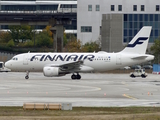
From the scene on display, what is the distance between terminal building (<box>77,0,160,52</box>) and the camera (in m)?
104

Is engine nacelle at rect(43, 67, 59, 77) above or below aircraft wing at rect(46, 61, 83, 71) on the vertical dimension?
below

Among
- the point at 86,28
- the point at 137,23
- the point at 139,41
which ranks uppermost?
the point at 137,23

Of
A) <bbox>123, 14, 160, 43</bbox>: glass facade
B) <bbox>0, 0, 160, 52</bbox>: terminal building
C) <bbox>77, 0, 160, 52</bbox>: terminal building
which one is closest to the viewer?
<bbox>0, 0, 160, 52</bbox>: terminal building

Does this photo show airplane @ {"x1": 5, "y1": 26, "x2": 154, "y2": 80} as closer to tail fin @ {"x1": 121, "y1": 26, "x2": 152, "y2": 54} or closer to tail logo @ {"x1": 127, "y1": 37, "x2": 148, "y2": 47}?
tail fin @ {"x1": 121, "y1": 26, "x2": 152, "y2": 54}

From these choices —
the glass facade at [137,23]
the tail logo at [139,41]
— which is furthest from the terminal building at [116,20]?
the tail logo at [139,41]

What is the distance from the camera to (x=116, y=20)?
10356 centimetres

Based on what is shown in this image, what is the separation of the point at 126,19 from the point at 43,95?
70.4 metres

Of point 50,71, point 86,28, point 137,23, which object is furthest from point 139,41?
point 86,28

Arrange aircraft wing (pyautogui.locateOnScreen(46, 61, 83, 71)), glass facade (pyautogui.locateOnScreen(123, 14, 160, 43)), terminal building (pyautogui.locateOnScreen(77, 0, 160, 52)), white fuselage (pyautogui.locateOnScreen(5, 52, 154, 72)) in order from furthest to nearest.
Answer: glass facade (pyautogui.locateOnScreen(123, 14, 160, 43)) < terminal building (pyautogui.locateOnScreen(77, 0, 160, 52)) < white fuselage (pyautogui.locateOnScreen(5, 52, 154, 72)) < aircraft wing (pyautogui.locateOnScreen(46, 61, 83, 71))

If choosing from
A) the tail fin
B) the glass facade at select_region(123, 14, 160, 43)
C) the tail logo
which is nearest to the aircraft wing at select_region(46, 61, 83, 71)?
the tail fin

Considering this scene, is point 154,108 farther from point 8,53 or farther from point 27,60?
point 8,53

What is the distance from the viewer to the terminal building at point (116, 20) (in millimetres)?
103812

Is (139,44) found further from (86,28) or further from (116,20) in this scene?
(86,28)

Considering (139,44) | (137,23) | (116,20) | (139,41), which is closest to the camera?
(139,44)
